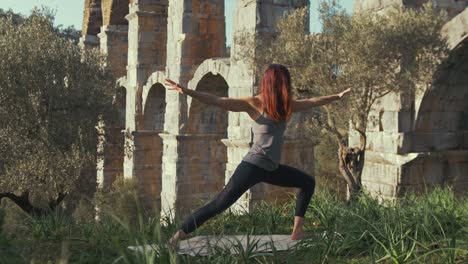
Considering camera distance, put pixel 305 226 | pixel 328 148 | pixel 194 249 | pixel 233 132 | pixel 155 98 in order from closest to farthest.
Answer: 1. pixel 194 249
2. pixel 305 226
3. pixel 233 132
4. pixel 155 98
5. pixel 328 148

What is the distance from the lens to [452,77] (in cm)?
944

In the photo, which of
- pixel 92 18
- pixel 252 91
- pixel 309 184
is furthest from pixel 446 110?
pixel 92 18

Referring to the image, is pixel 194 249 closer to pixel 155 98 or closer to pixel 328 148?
pixel 155 98

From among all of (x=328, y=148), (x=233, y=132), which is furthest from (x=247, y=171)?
(x=328, y=148)

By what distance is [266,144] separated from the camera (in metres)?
4.32

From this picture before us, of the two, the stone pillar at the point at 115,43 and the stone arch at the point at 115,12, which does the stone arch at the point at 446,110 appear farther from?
the stone arch at the point at 115,12

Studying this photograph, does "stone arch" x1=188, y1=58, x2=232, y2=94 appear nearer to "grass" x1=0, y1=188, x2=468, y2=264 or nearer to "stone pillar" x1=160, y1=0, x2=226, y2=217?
"stone pillar" x1=160, y1=0, x2=226, y2=217

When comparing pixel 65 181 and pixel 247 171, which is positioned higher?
pixel 247 171

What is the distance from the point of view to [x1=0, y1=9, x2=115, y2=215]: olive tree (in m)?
13.1

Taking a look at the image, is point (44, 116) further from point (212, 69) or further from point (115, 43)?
point (115, 43)

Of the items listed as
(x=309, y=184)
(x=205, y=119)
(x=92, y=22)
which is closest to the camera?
(x=309, y=184)

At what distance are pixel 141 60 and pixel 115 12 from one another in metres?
4.76

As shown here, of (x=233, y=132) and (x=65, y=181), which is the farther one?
(x=65, y=181)

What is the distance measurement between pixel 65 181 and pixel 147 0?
7.77 m
